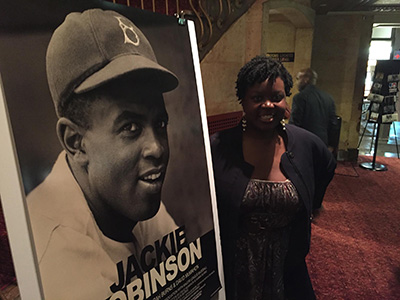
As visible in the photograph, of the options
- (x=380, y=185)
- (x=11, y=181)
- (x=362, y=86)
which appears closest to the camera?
(x=11, y=181)

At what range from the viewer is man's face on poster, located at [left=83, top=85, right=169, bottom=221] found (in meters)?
0.64

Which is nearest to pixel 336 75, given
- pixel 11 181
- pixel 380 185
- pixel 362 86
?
pixel 362 86

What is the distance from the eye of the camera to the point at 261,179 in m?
1.20

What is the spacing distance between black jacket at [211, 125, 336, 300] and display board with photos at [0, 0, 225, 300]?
0.78 feet

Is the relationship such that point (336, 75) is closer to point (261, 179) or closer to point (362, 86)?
point (362, 86)

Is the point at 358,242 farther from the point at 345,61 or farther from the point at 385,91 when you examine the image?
the point at 345,61

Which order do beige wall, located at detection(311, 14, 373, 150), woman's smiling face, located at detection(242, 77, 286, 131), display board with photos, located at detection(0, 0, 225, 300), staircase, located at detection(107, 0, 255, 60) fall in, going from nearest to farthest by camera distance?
display board with photos, located at detection(0, 0, 225, 300)
woman's smiling face, located at detection(242, 77, 286, 131)
staircase, located at detection(107, 0, 255, 60)
beige wall, located at detection(311, 14, 373, 150)

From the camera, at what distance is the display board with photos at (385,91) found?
4.58m

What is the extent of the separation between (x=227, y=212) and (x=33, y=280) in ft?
2.57

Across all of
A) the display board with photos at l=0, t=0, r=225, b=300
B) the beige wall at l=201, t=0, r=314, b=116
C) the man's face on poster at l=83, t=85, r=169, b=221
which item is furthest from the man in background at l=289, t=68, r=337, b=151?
the man's face on poster at l=83, t=85, r=169, b=221

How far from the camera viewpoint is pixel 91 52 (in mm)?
625

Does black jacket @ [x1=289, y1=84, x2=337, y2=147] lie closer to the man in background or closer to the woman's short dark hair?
the man in background

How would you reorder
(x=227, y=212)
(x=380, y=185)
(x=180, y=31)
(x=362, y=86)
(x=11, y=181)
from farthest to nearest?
1. (x=362, y=86)
2. (x=380, y=185)
3. (x=227, y=212)
4. (x=180, y=31)
5. (x=11, y=181)

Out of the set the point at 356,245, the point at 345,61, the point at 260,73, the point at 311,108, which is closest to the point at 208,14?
the point at 260,73
